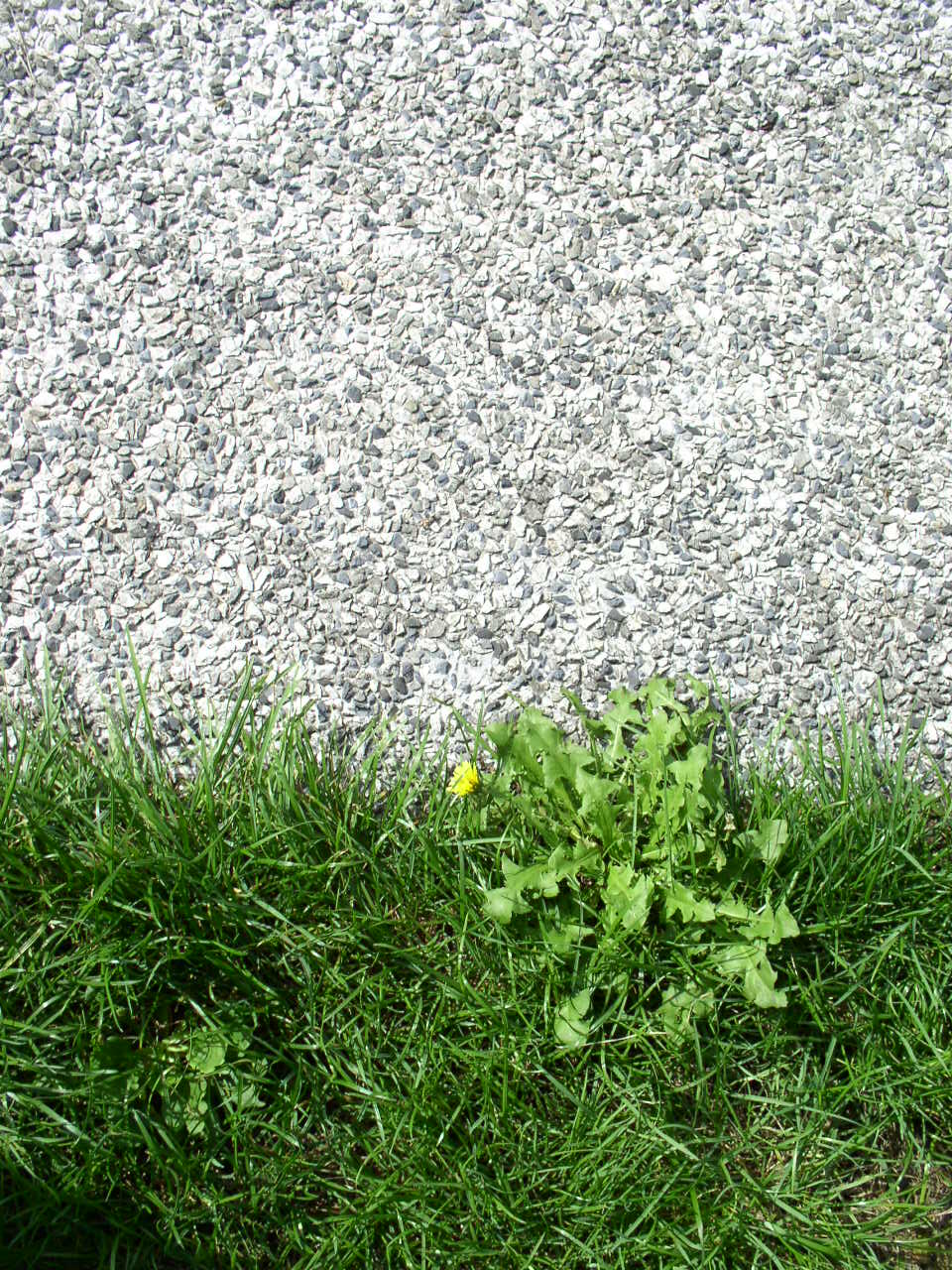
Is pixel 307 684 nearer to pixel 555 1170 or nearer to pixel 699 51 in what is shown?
pixel 555 1170

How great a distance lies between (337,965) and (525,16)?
96.3 inches

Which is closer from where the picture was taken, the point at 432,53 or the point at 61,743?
the point at 61,743

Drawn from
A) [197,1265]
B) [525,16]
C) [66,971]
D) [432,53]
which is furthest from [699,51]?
[197,1265]

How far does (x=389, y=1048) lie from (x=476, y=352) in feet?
5.32

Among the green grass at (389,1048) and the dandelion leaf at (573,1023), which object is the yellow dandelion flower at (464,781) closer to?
the green grass at (389,1048)

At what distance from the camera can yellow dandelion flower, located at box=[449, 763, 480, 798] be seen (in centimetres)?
235

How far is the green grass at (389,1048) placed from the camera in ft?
6.73

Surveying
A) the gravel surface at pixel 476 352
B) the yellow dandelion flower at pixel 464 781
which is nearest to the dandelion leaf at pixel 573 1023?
the yellow dandelion flower at pixel 464 781

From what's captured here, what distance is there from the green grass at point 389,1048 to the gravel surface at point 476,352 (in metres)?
0.25

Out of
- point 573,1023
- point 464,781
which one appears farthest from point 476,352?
point 573,1023

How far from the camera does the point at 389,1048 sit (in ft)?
7.25

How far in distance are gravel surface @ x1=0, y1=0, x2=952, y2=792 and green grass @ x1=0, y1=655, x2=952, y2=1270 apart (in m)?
0.25

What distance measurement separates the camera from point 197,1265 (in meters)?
2.01

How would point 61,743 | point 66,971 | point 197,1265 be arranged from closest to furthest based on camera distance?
point 197,1265 → point 66,971 → point 61,743
